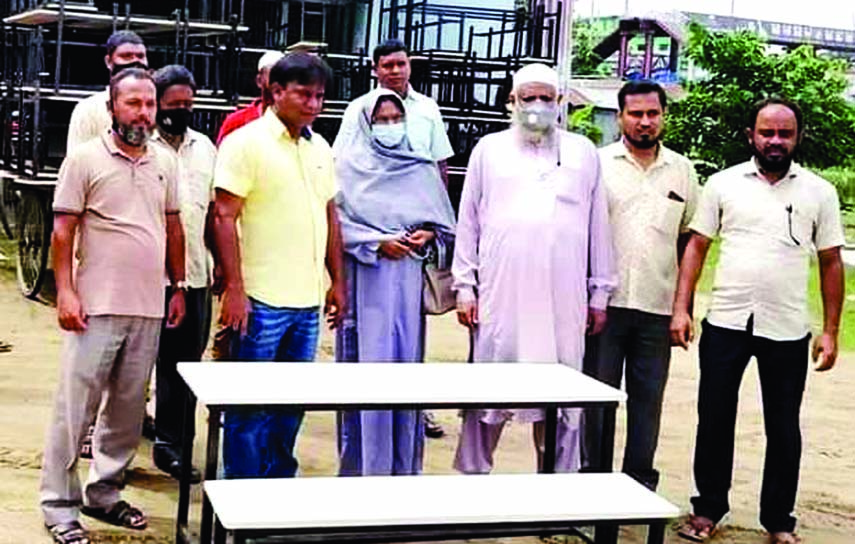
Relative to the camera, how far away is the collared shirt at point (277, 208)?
386cm

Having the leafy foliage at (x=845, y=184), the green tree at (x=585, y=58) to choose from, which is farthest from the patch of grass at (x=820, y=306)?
the green tree at (x=585, y=58)

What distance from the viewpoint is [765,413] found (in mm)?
4238

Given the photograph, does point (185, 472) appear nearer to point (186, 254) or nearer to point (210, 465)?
point (210, 465)

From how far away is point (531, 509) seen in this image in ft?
9.63

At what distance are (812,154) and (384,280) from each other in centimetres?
1248

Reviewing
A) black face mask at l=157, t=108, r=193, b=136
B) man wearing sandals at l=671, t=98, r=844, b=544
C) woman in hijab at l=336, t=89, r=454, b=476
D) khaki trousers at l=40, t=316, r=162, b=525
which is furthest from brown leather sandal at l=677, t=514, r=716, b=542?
black face mask at l=157, t=108, r=193, b=136

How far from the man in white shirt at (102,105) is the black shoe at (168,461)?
3.75ft

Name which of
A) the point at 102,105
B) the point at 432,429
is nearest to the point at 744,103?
the point at 432,429

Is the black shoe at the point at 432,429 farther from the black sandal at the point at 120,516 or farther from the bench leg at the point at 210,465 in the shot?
the bench leg at the point at 210,465

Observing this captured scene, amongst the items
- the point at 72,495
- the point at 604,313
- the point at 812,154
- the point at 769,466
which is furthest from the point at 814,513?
the point at 812,154

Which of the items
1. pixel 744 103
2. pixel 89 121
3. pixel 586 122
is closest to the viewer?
pixel 89 121

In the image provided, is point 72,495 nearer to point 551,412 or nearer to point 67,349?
point 67,349

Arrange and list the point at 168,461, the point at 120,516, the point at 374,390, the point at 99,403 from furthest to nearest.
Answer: the point at 168,461
the point at 120,516
the point at 99,403
the point at 374,390

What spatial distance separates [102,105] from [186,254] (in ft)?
1.87
